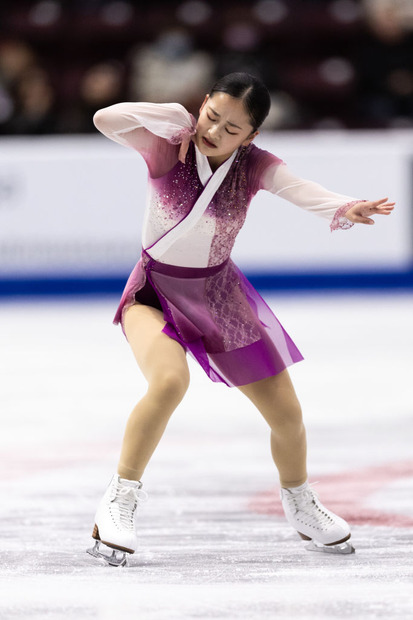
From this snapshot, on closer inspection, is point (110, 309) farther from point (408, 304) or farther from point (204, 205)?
point (204, 205)

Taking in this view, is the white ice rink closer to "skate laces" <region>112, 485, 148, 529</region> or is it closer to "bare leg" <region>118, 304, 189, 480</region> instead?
"skate laces" <region>112, 485, 148, 529</region>

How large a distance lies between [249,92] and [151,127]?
0.25m

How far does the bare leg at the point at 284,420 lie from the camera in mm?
2588

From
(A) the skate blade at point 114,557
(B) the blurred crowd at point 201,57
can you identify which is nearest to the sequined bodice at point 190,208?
(A) the skate blade at point 114,557

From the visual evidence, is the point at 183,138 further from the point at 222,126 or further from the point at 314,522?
the point at 314,522

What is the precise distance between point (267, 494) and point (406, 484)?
0.45m

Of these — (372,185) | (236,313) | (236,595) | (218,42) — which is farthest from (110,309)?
(236,595)

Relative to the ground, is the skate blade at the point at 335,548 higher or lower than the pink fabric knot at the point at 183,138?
lower

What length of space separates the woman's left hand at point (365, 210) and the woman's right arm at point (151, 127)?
0.44 m

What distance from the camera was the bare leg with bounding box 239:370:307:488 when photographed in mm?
2588

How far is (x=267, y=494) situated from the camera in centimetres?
312

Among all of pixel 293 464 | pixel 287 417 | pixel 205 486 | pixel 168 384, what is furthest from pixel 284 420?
pixel 205 486

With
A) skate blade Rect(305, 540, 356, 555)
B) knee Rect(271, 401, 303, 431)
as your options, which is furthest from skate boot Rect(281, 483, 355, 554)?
knee Rect(271, 401, 303, 431)

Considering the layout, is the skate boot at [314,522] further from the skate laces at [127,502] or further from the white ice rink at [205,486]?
the skate laces at [127,502]
